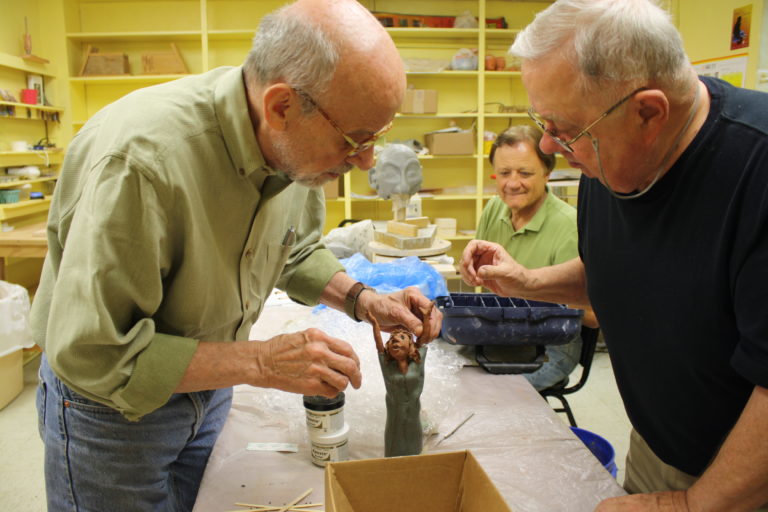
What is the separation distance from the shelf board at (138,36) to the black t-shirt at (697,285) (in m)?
6.03

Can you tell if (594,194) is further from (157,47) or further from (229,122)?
(157,47)

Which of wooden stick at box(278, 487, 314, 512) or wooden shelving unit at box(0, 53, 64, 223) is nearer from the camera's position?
wooden stick at box(278, 487, 314, 512)

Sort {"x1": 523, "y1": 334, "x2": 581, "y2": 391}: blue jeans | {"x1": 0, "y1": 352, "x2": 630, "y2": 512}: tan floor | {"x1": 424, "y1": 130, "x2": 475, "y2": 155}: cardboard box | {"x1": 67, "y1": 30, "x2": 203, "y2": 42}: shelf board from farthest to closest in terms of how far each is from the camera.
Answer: {"x1": 424, "y1": 130, "x2": 475, "y2": 155}: cardboard box → {"x1": 67, "y1": 30, "x2": 203, "y2": 42}: shelf board → {"x1": 0, "y1": 352, "x2": 630, "y2": 512}: tan floor → {"x1": 523, "y1": 334, "x2": 581, "y2": 391}: blue jeans

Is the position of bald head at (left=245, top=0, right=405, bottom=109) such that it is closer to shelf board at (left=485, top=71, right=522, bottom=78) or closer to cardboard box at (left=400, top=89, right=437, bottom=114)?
cardboard box at (left=400, top=89, right=437, bottom=114)

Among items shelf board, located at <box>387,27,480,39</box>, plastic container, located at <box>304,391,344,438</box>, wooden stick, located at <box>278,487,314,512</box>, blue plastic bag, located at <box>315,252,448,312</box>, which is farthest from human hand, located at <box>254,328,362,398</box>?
shelf board, located at <box>387,27,480,39</box>

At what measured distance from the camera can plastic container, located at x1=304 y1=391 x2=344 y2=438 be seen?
1.44m

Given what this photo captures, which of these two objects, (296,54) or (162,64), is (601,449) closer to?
(296,54)

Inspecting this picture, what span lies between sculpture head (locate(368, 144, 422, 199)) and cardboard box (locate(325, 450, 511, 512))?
2.79 m

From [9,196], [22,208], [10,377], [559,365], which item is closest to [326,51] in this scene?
[559,365]

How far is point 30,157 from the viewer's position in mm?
5672

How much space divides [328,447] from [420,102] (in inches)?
206

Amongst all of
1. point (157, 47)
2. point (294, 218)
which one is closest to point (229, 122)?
point (294, 218)

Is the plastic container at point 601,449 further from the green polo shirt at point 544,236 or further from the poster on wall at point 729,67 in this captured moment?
the poster on wall at point 729,67

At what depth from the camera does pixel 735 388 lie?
1185mm
